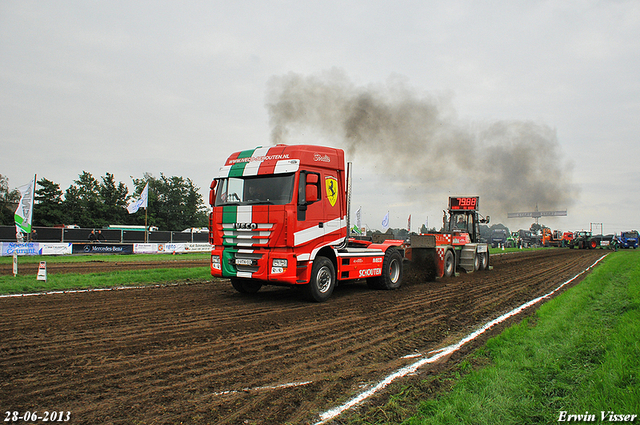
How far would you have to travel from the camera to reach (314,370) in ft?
14.5

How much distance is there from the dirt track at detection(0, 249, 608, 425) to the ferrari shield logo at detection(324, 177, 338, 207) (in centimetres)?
239

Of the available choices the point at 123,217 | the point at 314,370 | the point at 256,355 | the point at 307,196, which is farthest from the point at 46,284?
the point at 123,217

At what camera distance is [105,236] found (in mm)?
31281

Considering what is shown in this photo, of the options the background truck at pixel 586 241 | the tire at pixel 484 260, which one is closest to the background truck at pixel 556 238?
the background truck at pixel 586 241

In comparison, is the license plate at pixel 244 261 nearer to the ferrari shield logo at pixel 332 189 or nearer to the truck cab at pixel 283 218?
the truck cab at pixel 283 218

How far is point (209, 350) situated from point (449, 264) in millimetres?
11675

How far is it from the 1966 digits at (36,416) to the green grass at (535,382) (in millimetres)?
2378

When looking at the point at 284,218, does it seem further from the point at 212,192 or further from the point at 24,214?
the point at 24,214

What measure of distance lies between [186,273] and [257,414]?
12498 mm

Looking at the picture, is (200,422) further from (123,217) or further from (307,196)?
(123,217)

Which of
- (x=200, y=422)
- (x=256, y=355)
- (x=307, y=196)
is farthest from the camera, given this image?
(x=307, y=196)

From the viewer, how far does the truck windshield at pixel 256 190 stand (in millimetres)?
8336

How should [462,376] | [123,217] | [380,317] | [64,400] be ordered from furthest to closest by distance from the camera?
[123,217], [380,317], [462,376], [64,400]

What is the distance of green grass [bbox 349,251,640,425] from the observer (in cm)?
316
